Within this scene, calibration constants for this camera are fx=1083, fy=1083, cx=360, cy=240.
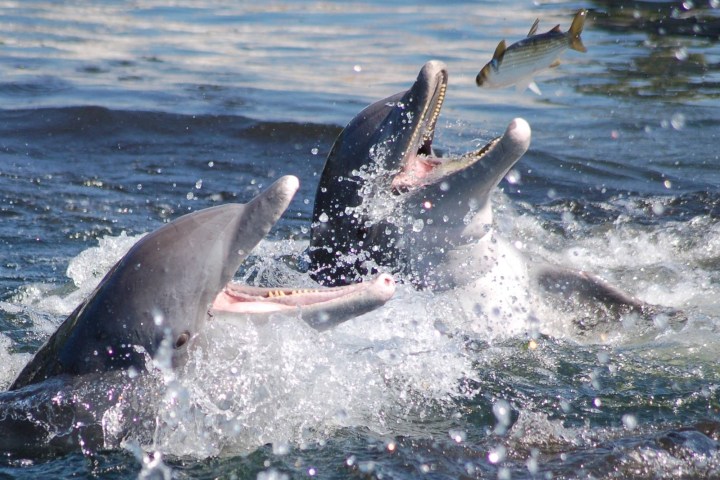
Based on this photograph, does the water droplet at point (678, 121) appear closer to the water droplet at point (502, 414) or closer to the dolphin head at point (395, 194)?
the dolphin head at point (395, 194)

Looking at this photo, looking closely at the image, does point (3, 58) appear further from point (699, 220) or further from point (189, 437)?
point (189, 437)

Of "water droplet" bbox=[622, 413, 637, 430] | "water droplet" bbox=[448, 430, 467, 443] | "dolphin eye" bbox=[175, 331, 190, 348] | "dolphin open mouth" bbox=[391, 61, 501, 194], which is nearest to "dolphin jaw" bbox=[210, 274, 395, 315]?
"dolphin eye" bbox=[175, 331, 190, 348]

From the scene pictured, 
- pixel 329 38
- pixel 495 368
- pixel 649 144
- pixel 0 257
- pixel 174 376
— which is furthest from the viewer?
pixel 329 38

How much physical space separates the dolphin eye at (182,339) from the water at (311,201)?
0.36 feet

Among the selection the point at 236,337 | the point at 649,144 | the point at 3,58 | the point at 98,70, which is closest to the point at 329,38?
the point at 98,70

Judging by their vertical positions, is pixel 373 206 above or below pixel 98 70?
above

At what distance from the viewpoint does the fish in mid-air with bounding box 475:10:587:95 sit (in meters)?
6.54

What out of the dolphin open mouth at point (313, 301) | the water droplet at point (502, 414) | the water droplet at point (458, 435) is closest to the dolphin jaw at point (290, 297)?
the dolphin open mouth at point (313, 301)

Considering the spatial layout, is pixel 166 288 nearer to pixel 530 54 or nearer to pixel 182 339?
pixel 182 339

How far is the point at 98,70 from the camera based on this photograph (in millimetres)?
15453

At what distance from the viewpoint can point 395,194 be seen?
6062mm

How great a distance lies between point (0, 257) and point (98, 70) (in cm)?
794

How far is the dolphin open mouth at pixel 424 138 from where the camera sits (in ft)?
19.7

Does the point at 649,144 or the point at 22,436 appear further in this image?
the point at 649,144
